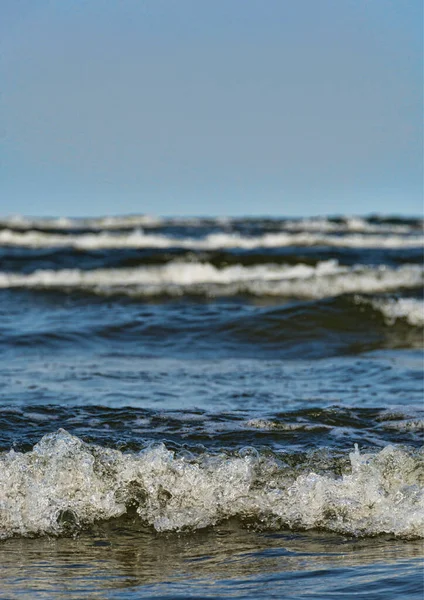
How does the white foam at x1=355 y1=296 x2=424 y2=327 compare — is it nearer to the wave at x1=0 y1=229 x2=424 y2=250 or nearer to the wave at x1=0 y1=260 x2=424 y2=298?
the wave at x1=0 y1=260 x2=424 y2=298

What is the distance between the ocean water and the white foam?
25 millimetres

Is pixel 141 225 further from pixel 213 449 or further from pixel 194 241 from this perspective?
pixel 213 449

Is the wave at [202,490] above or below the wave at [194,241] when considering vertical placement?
below

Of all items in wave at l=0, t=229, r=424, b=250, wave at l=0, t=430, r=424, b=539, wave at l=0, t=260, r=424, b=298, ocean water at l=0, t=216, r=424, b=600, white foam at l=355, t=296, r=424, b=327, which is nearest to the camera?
→ ocean water at l=0, t=216, r=424, b=600

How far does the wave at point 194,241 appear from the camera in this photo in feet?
54.7

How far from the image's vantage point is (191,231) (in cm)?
2186

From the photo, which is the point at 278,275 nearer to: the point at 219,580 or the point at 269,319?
the point at 269,319

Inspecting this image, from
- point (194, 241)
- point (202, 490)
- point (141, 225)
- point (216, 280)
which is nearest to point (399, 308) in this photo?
point (216, 280)

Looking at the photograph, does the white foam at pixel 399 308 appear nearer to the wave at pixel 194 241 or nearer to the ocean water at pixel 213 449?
the ocean water at pixel 213 449

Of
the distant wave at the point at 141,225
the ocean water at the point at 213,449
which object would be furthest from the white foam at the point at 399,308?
the distant wave at the point at 141,225

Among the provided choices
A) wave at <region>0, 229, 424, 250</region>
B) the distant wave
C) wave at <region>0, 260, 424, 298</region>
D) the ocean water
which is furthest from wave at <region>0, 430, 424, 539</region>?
the distant wave

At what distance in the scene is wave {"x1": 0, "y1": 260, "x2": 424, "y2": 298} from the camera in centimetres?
983

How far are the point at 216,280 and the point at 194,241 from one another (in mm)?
6683

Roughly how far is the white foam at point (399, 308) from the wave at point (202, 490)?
448 cm
